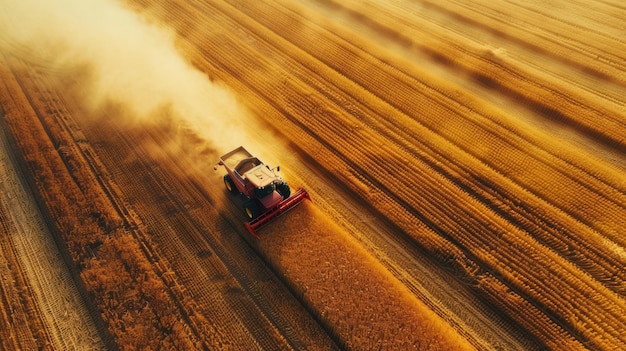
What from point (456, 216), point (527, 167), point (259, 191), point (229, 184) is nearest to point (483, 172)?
point (527, 167)

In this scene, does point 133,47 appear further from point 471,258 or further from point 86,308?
point 471,258

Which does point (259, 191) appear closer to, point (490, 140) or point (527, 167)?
point (490, 140)

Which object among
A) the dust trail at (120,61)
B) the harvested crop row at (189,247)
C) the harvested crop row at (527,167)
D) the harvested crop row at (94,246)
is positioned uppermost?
the harvested crop row at (527,167)

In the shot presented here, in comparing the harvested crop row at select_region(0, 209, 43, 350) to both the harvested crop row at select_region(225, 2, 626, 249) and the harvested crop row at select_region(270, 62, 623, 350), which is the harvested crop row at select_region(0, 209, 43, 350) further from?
the harvested crop row at select_region(225, 2, 626, 249)

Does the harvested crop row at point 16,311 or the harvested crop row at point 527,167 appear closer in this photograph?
the harvested crop row at point 16,311

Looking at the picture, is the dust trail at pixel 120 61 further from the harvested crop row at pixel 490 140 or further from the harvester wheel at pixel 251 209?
the harvested crop row at pixel 490 140

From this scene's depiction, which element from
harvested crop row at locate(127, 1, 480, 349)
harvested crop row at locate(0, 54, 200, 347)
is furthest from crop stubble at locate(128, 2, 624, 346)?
harvested crop row at locate(0, 54, 200, 347)

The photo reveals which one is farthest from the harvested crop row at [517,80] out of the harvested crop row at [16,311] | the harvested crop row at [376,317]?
the harvested crop row at [16,311]
